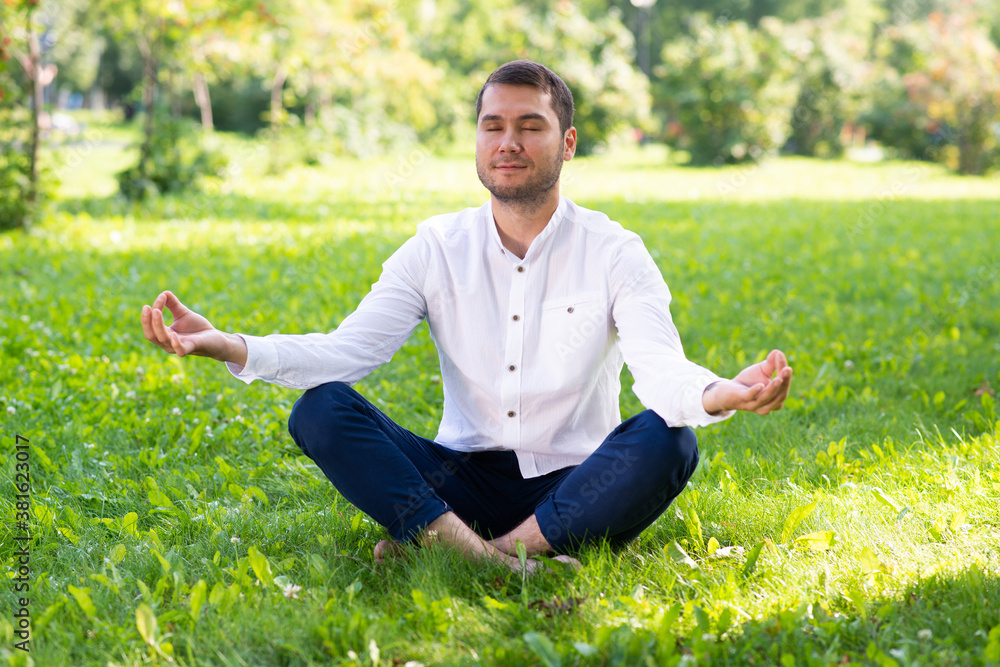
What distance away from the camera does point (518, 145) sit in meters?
2.85

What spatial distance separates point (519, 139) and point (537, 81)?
21cm

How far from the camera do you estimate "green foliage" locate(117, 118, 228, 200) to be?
11156 millimetres

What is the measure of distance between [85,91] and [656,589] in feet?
194

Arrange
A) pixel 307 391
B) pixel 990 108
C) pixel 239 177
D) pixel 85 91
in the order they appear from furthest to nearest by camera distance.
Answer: pixel 85 91 < pixel 990 108 < pixel 239 177 < pixel 307 391

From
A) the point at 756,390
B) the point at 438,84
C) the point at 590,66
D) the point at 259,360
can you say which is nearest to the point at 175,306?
the point at 259,360

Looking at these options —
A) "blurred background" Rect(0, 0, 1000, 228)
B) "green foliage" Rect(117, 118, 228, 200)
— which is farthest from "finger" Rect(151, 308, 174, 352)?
Result: "green foliage" Rect(117, 118, 228, 200)

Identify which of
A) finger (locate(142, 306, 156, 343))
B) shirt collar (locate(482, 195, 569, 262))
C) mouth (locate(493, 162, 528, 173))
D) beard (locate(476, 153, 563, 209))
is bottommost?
finger (locate(142, 306, 156, 343))

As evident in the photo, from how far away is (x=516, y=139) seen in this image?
2861 millimetres

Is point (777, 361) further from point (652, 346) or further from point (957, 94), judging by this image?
point (957, 94)

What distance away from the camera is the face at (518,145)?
286 cm

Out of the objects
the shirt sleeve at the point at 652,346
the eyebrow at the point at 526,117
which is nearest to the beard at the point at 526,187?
the eyebrow at the point at 526,117

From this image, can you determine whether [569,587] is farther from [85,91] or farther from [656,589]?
[85,91]

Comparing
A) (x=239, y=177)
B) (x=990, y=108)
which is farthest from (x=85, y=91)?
(x=990, y=108)

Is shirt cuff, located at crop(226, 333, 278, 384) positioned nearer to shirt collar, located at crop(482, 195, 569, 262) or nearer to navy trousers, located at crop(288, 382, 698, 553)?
navy trousers, located at crop(288, 382, 698, 553)
